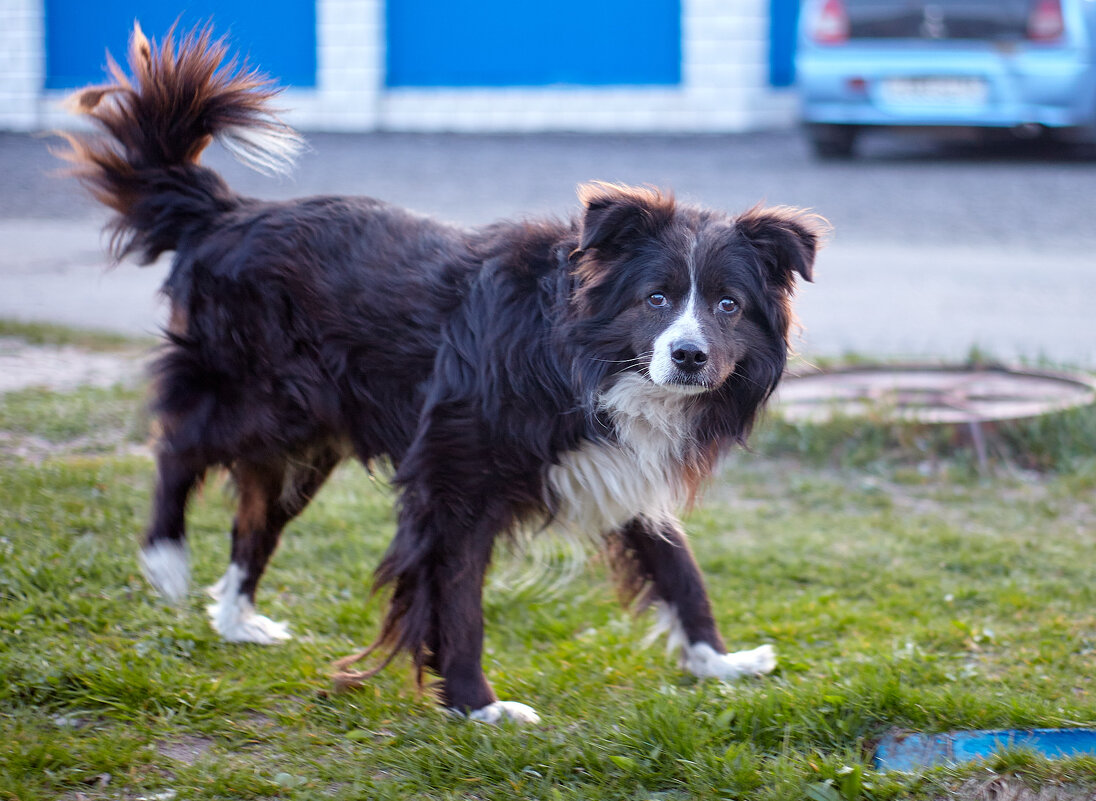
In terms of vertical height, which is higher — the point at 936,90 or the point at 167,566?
the point at 936,90

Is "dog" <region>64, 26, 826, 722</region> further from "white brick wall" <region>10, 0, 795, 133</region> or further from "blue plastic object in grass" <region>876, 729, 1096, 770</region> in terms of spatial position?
"white brick wall" <region>10, 0, 795, 133</region>

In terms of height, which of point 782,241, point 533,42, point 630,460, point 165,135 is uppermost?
point 533,42

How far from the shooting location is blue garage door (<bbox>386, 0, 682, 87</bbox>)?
1631 cm

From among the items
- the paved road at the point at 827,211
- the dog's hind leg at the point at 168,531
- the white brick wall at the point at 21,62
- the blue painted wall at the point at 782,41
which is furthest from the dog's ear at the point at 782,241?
the white brick wall at the point at 21,62

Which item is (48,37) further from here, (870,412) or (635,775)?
(635,775)

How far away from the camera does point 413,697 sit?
11.0 feet

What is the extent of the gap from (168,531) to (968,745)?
2520 mm

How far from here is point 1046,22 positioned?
12.0m

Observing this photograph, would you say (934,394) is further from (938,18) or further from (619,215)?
(938,18)

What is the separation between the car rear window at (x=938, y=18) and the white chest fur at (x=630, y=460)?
34.9 feet

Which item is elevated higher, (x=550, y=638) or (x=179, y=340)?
(x=179, y=340)

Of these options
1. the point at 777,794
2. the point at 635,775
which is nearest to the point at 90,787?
the point at 635,775

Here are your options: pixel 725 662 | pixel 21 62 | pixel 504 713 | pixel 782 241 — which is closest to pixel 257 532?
pixel 504 713

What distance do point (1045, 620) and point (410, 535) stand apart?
2.21m
